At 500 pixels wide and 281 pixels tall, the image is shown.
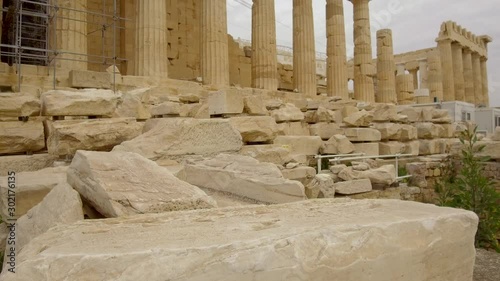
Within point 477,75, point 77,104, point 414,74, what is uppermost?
point 414,74

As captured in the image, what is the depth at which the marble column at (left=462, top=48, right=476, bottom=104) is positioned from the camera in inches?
1168

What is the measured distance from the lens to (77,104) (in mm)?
5730

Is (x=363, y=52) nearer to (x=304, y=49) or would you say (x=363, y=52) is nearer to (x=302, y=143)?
(x=304, y=49)

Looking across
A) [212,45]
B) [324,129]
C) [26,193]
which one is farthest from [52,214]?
[212,45]

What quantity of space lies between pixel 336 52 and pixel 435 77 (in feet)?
38.1

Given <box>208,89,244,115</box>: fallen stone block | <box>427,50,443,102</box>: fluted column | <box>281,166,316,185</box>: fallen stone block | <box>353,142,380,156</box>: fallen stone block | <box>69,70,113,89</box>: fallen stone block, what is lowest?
<box>281,166,316,185</box>: fallen stone block

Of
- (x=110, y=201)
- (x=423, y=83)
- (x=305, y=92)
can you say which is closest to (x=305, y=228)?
(x=110, y=201)

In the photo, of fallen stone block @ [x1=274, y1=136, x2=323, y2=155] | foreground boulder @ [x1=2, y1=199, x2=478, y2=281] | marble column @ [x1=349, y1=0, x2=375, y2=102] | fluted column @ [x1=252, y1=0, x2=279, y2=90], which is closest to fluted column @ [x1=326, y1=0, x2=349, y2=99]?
marble column @ [x1=349, y1=0, x2=375, y2=102]

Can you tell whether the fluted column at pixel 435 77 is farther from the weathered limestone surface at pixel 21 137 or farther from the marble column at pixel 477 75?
the weathered limestone surface at pixel 21 137

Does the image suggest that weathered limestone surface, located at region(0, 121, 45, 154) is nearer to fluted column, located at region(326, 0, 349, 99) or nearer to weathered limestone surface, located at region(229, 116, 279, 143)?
weathered limestone surface, located at region(229, 116, 279, 143)

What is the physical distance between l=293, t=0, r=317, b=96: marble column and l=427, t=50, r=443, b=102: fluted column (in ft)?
42.8

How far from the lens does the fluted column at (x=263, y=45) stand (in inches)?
607

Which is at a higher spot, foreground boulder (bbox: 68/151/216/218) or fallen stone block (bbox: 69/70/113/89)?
fallen stone block (bbox: 69/70/113/89)

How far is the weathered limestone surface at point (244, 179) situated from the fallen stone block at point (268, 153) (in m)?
1.73
